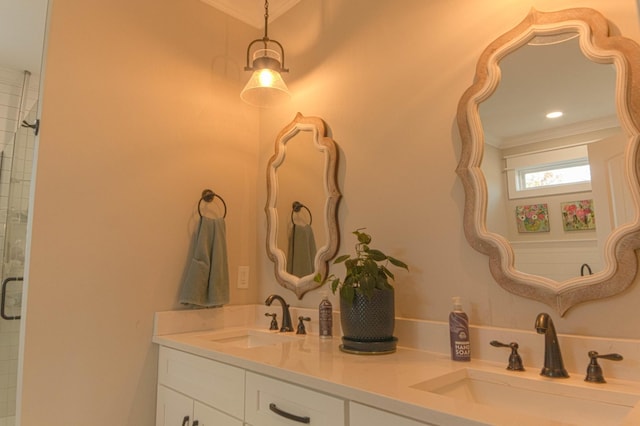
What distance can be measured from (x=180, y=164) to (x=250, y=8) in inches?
42.0

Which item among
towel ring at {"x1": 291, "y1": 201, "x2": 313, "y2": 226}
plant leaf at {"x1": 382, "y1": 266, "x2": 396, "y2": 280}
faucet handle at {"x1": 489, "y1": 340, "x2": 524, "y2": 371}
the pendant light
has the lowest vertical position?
faucet handle at {"x1": 489, "y1": 340, "x2": 524, "y2": 371}

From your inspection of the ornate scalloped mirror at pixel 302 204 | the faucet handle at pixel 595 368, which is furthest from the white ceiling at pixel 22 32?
the faucet handle at pixel 595 368

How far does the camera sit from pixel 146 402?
1769 millimetres

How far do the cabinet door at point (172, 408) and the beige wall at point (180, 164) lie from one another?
0.26 ft

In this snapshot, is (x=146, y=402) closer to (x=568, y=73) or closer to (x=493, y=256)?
(x=493, y=256)

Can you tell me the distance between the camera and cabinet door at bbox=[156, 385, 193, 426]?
157 cm

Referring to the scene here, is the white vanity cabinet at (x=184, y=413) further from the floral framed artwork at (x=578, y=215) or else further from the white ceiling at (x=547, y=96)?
the white ceiling at (x=547, y=96)

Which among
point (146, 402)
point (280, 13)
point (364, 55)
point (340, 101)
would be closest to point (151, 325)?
point (146, 402)

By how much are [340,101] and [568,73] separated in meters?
0.98

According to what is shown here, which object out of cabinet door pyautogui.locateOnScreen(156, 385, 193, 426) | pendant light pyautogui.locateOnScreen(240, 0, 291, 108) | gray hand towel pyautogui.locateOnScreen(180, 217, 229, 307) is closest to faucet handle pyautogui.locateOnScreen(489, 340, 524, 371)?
cabinet door pyautogui.locateOnScreen(156, 385, 193, 426)

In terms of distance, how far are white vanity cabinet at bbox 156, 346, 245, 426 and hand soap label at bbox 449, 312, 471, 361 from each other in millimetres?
723

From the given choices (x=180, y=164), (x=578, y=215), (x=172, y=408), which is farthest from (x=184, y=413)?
(x=578, y=215)

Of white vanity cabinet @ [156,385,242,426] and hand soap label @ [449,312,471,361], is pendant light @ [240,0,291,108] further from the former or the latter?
white vanity cabinet @ [156,385,242,426]

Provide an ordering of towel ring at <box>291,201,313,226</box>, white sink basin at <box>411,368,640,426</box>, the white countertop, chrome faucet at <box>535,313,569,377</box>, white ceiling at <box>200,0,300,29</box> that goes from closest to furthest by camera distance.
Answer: the white countertop
white sink basin at <box>411,368,640,426</box>
chrome faucet at <box>535,313,569,377</box>
towel ring at <box>291,201,313,226</box>
white ceiling at <box>200,0,300,29</box>
